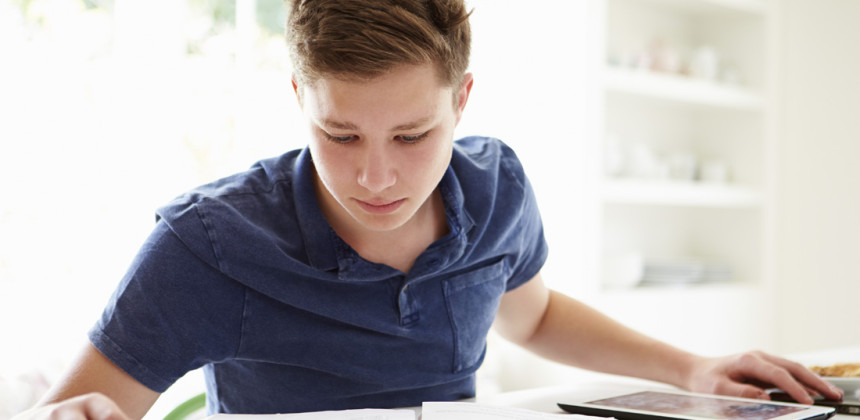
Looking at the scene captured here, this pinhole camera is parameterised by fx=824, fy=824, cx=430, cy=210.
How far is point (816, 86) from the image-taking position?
373cm

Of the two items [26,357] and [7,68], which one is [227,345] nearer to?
[26,357]

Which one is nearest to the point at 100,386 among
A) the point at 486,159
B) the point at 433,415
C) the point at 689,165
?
the point at 433,415

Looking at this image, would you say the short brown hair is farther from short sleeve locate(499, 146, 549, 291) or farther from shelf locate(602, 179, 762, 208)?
shelf locate(602, 179, 762, 208)

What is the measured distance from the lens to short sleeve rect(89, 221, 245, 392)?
0.98 m

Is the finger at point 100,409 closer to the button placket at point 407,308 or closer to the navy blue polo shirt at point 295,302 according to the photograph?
the navy blue polo shirt at point 295,302

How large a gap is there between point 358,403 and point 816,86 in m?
3.27

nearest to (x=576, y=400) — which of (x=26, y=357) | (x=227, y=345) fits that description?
(x=227, y=345)

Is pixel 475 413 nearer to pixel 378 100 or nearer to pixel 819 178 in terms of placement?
pixel 378 100

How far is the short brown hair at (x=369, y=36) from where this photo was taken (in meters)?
0.95

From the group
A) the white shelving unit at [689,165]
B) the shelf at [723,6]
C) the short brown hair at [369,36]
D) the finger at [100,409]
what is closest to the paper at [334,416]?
the finger at [100,409]

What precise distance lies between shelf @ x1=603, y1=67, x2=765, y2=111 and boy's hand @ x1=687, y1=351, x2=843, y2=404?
2129 mm

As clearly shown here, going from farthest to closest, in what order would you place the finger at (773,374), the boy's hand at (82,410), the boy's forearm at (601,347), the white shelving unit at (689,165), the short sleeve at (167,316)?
1. the white shelving unit at (689,165)
2. the boy's forearm at (601,347)
3. the finger at (773,374)
4. the short sleeve at (167,316)
5. the boy's hand at (82,410)

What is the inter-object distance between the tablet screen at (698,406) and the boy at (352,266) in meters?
0.12

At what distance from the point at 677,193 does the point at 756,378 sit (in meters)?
2.41
